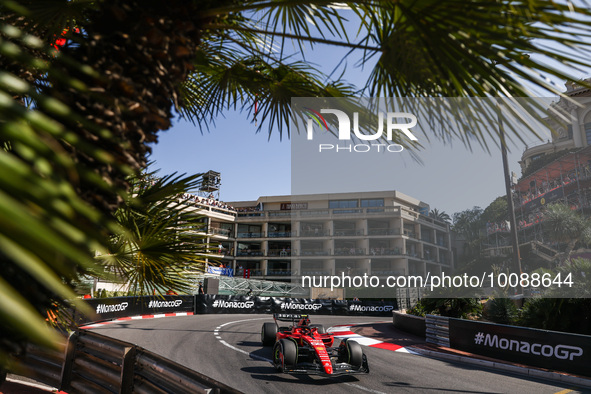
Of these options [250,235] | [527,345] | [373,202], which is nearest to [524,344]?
[527,345]

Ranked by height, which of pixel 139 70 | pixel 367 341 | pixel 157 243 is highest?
pixel 139 70

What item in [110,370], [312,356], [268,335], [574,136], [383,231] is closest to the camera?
[110,370]

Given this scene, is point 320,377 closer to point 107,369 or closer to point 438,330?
point 107,369

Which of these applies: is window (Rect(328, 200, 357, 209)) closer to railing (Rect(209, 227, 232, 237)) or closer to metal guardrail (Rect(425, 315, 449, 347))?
railing (Rect(209, 227, 232, 237))

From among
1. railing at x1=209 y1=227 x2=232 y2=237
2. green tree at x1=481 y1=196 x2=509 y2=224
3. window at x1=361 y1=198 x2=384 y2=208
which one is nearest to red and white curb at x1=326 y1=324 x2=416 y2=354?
green tree at x1=481 y1=196 x2=509 y2=224

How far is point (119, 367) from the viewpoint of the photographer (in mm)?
4152

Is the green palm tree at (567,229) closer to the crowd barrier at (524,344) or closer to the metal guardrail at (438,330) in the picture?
the metal guardrail at (438,330)

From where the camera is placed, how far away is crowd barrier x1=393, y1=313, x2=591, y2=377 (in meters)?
8.37

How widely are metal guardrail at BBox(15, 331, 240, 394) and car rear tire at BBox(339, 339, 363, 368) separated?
5036mm

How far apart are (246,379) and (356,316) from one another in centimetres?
1800

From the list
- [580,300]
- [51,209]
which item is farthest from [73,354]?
[580,300]

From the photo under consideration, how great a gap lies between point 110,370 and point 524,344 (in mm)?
9453

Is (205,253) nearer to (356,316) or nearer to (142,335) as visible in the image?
(142,335)

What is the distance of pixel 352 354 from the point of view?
26.2 ft
